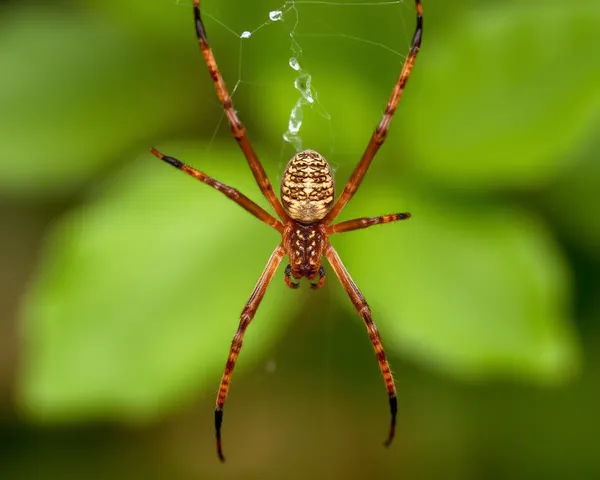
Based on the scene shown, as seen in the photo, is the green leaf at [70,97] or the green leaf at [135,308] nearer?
the green leaf at [135,308]

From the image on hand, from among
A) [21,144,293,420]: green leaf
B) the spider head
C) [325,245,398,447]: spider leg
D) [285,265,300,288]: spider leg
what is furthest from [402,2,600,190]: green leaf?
[21,144,293,420]: green leaf

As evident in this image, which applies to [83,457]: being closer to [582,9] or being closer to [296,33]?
[296,33]

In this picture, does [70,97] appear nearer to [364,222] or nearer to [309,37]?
[309,37]

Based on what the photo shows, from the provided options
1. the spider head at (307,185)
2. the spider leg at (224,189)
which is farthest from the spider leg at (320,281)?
the spider leg at (224,189)

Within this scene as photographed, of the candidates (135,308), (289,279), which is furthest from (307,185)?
(135,308)

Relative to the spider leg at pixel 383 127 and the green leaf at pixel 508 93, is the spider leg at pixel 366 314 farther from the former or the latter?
the green leaf at pixel 508 93

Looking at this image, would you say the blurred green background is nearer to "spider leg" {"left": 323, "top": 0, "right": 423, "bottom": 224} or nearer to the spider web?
the spider web

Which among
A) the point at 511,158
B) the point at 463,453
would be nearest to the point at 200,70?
the point at 511,158
